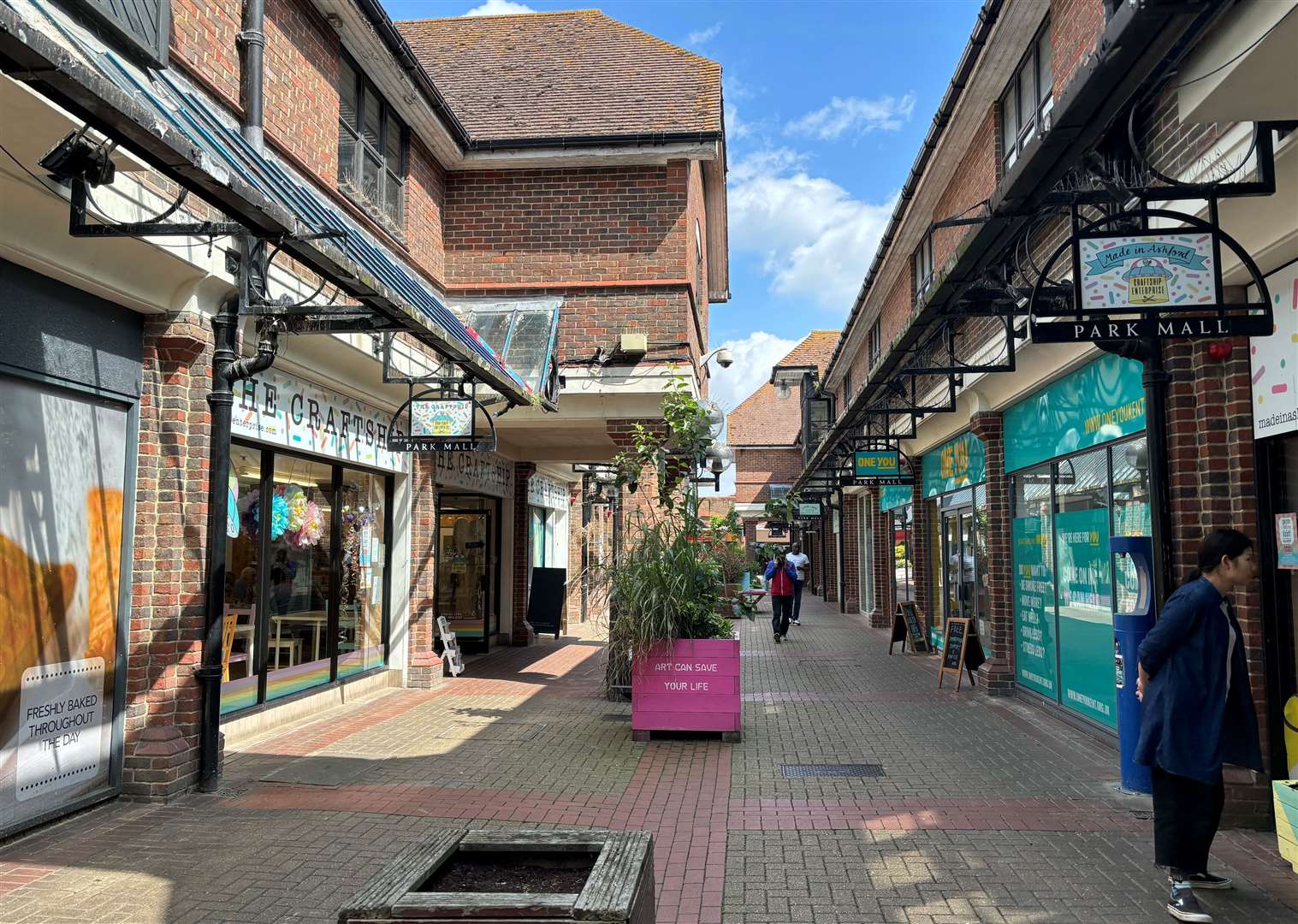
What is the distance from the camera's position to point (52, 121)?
4.42 m

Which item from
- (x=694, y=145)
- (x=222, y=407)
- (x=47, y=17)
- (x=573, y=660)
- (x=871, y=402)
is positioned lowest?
(x=573, y=660)

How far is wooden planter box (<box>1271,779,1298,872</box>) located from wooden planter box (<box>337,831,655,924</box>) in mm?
3039

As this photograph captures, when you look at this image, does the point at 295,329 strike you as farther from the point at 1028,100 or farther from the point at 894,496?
the point at 894,496

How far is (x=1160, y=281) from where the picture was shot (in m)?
4.67

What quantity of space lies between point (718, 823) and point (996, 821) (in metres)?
1.67

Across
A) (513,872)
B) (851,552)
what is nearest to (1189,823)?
(513,872)

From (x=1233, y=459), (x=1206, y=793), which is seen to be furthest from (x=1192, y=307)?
(x=1206, y=793)

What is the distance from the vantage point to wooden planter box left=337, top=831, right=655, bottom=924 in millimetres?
2375

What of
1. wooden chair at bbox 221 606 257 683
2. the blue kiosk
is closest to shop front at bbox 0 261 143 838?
wooden chair at bbox 221 606 257 683

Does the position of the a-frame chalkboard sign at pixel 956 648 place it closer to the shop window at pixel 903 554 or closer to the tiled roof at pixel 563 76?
the shop window at pixel 903 554

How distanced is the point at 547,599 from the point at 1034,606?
757cm

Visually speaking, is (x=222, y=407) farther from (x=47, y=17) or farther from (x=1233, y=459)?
(x=1233, y=459)

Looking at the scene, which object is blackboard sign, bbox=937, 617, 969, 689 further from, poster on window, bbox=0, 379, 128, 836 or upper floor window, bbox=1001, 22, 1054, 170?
poster on window, bbox=0, 379, 128, 836

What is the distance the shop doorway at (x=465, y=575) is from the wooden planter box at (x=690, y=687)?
6795mm
